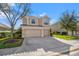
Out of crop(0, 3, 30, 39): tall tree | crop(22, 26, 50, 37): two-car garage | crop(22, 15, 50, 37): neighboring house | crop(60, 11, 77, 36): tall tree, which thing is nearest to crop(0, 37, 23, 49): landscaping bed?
crop(0, 3, 30, 39): tall tree

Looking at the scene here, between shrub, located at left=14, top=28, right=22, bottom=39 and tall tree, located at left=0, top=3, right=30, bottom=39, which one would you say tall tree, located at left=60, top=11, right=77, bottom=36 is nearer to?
tall tree, located at left=0, top=3, right=30, bottom=39

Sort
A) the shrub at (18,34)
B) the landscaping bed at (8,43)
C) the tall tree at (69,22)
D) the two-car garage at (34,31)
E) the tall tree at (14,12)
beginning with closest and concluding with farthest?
1. the landscaping bed at (8,43)
2. the tall tree at (14,12)
3. the shrub at (18,34)
4. the two-car garage at (34,31)
5. the tall tree at (69,22)

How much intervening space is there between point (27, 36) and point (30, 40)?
47 cm

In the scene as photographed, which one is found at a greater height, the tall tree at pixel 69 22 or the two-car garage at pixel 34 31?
the tall tree at pixel 69 22

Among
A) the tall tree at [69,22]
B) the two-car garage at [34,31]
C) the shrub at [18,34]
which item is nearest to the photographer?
the shrub at [18,34]

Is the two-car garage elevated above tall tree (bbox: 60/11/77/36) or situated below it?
below

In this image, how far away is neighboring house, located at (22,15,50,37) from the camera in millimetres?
7734

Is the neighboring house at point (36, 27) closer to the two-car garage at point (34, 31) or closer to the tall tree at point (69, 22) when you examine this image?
the two-car garage at point (34, 31)

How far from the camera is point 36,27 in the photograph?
8.53m

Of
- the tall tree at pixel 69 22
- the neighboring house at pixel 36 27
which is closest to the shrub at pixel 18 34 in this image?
the neighboring house at pixel 36 27

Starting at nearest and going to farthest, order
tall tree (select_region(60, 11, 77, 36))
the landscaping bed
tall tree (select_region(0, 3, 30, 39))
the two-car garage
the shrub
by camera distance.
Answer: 1. the landscaping bed
2. tall tree (select_region(0, 3, 30, 39))
3. the shrub
4. the two-car garage
5. tall tree (select_region(60, 11, 77, 36))

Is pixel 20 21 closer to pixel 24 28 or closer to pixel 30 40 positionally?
pixel 24 28

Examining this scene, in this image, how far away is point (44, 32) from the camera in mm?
7707

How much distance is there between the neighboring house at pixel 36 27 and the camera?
7734 mm
